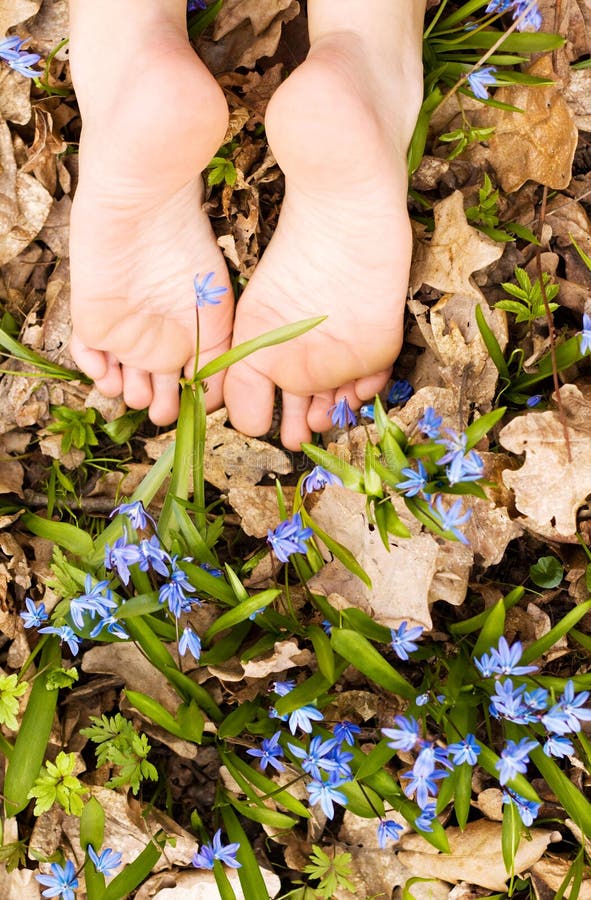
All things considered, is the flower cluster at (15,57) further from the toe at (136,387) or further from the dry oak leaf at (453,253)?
the dry oak leaf at (453,253)

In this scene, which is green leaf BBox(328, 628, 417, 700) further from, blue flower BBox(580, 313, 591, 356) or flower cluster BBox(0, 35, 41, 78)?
flower cluster BBox(0, 35, 41, 78)

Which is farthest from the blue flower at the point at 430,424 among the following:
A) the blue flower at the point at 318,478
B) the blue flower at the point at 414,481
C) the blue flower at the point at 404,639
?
the blue flower at the point at 404,639

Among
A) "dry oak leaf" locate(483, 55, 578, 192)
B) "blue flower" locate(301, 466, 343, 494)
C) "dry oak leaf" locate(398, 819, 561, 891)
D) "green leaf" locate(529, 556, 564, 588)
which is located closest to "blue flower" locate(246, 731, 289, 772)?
"dry oak leaf" locate(398, 819, 561, 891)

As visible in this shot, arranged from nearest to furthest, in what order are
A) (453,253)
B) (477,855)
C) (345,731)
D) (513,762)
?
(513,762), (345,731), (477,855), (453,253)

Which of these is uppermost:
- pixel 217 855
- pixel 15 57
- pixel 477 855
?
pixel 15 57

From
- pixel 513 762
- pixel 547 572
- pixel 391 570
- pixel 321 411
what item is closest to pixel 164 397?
pixel 321 411

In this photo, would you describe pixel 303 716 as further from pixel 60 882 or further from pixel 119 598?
pixel 60 882

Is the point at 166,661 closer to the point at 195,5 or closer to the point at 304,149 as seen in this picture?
the point at 304,149
